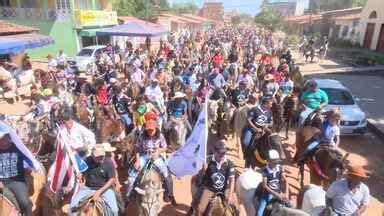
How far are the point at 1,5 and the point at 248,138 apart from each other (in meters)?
25.6

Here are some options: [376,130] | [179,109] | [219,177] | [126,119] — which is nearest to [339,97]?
[376,130]

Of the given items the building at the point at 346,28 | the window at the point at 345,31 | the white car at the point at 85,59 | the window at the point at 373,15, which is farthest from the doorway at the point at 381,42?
the white car at the point at 85,59

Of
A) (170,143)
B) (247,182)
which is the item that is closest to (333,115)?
(247,182)

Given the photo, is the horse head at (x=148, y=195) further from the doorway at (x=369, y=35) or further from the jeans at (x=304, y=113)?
the doorway at (x=369, y=35)

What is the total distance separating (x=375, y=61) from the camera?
26.7 meters

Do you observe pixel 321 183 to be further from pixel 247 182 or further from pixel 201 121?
pixel 201 121

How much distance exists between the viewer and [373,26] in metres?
30.8

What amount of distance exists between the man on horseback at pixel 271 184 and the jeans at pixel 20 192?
3.50 m

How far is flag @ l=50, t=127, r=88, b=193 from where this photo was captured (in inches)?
208

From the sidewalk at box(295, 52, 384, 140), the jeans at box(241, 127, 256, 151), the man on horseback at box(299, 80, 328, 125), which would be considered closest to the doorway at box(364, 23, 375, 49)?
the sidewalk at box(295, 52, 384, 140)

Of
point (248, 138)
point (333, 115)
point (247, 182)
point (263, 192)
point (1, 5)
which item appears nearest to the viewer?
point (263, 192)

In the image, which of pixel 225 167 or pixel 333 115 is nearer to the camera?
pixel 225 167

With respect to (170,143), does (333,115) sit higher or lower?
higher

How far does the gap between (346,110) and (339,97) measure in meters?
0.85
